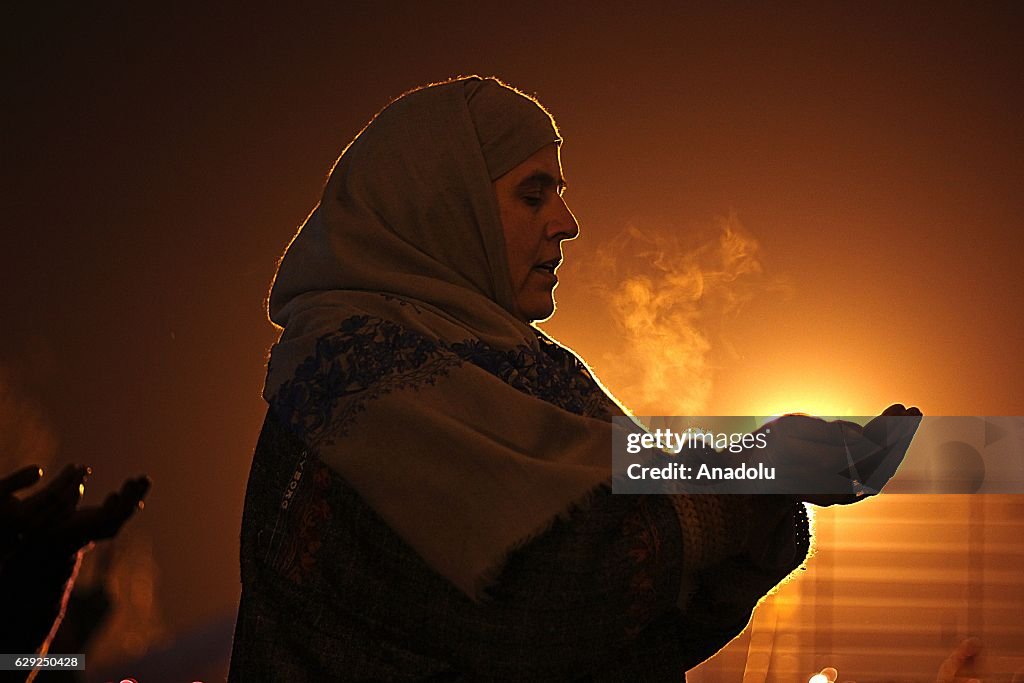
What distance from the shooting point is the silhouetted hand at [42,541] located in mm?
769

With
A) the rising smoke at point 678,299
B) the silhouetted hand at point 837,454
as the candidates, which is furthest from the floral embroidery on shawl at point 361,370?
the rising smoke at point 678,299

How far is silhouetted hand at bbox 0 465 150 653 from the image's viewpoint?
769 mm

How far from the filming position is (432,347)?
3.52 ft

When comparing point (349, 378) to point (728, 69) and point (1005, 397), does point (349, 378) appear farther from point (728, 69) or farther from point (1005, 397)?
point (1005, 397)

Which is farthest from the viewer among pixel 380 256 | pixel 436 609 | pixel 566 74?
pixel 566 74

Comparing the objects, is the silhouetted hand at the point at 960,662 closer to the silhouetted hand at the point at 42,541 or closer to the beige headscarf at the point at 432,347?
the beige headscarf at the point at 432,347

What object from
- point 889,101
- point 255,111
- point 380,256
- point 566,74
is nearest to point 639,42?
point 566,74

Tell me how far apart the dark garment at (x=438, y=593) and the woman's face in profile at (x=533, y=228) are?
326mm

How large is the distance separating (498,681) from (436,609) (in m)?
0.08

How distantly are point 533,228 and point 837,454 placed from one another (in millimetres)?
437

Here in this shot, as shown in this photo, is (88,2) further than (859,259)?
No

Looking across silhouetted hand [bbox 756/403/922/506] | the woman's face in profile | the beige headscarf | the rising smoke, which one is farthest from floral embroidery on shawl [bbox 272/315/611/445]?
the rising smoke

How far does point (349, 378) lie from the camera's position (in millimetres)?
1049

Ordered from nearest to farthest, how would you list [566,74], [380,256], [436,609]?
[436,609]
[380,256]
[566,74]
